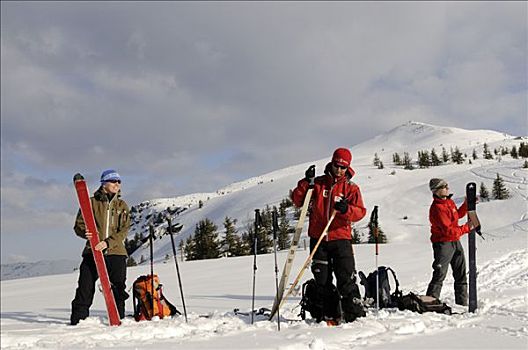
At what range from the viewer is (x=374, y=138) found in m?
137

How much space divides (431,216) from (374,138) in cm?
13370

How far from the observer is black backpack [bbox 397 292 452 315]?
6039mm

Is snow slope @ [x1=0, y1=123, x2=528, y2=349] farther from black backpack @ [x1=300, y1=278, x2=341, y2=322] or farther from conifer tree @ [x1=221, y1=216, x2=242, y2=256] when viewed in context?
conifer tree @ [x1=221, y1=216, x2=242, y2=256]

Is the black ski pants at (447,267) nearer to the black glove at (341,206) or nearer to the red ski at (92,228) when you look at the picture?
the black glove at (341,206)

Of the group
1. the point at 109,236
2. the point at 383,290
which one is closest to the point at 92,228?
the point at 109,236

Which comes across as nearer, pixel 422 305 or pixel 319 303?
pixel 319 303

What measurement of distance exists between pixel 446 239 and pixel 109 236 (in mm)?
4346

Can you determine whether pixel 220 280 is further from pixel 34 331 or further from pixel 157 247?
pixel 157 247

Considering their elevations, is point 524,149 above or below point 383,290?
above

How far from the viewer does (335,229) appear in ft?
18.6

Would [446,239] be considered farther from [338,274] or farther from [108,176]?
[108,176]

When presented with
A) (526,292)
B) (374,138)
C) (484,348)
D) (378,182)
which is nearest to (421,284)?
(526,292)

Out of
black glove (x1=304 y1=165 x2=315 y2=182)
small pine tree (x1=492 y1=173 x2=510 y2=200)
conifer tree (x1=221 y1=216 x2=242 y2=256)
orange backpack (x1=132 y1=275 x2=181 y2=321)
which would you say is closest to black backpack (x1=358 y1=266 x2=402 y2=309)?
black glove (x1=304 y1=165 x2=315 y2=182)

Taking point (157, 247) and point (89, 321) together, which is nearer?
point (89, 321)
